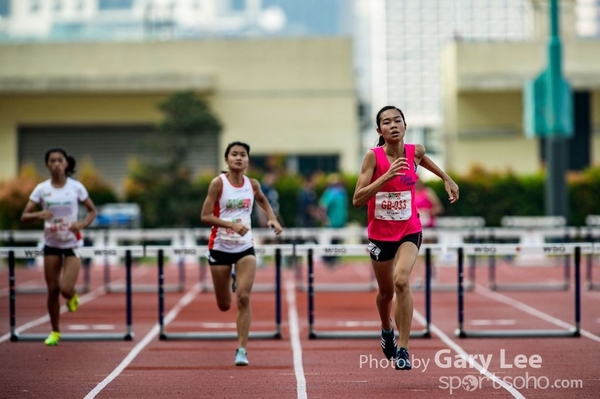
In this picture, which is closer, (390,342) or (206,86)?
(390,342)

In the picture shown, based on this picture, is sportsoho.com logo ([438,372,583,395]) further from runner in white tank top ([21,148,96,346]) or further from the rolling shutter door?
the rolling shutter door

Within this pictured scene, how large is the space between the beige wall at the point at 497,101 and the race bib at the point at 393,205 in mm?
33511

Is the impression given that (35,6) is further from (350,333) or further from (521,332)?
(521,332)

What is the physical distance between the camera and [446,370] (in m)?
11.4

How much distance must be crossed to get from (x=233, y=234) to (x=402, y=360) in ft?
8.06

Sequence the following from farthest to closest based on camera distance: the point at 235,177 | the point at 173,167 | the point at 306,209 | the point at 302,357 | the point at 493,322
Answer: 1. the point at 173,167
2. the point at 306,209
3. the point at 493,322
4. the point at 302,357
5. the point at 235,177

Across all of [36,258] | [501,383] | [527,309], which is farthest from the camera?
[36,258]

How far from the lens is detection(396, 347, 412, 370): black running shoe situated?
33.9ft

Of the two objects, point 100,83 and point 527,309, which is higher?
point 100,83

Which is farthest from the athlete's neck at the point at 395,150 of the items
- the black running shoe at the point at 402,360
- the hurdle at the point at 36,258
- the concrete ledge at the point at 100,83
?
the concrete ledge at the point at 100,83

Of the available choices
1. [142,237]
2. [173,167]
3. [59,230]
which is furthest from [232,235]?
[173,167]

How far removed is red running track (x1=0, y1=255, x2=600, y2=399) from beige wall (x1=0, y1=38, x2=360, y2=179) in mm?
24032

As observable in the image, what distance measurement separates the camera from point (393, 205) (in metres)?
10.7

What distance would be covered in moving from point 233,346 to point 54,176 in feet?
8.95
